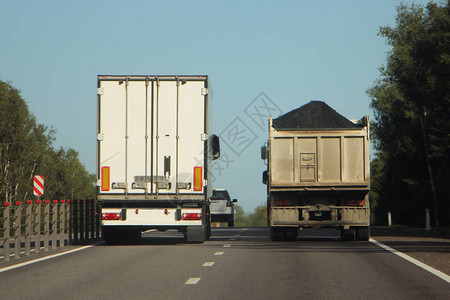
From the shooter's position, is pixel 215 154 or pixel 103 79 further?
pixel 215 154

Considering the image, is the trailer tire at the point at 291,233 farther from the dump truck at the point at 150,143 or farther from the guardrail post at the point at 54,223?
the guardrail post at the point at 54,223

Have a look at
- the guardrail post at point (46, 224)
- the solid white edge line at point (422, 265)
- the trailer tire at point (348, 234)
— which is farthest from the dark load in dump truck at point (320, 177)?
the guardrail post at point (46, 224)

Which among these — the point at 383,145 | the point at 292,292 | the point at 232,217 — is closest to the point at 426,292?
the point at 292,292

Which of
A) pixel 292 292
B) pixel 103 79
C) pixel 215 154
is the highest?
pixel 103 79

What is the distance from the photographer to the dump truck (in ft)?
67.5

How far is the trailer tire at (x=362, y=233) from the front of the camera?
75.5ft

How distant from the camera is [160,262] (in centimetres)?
1548

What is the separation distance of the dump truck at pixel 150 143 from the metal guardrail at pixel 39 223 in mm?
1401

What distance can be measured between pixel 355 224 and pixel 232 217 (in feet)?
70.8

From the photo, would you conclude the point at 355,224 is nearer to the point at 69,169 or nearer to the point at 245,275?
the point at 245,275

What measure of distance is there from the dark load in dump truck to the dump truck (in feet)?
9.47

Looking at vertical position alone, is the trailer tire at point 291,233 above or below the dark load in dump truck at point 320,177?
below

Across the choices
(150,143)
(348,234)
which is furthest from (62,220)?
(348,234)

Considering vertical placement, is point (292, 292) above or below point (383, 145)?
Result: below
